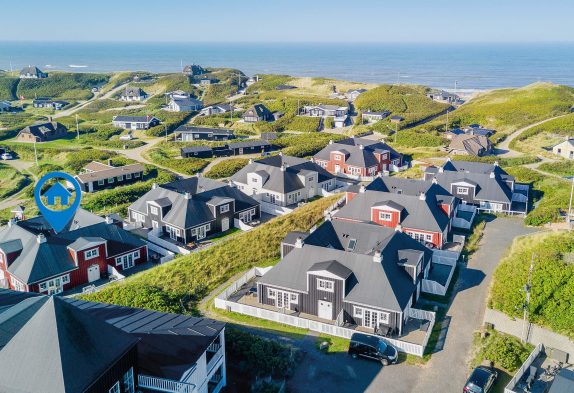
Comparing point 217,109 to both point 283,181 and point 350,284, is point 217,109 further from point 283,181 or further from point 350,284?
point 350,284

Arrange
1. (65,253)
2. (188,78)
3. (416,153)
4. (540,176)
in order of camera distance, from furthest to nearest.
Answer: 1. (188,78)
2. (416,153)
3. (540,176)
4. (65,253)

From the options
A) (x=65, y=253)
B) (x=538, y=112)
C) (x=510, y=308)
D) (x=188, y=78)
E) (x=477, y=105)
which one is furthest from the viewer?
(x=188, y=78)

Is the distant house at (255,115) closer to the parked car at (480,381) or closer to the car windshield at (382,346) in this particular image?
the car windshield at (382,346)

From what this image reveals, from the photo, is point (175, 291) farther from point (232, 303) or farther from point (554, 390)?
point (554, 390)

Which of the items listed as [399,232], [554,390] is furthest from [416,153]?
[554,390]

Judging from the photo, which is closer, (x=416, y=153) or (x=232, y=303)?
(x=232, y=303)
